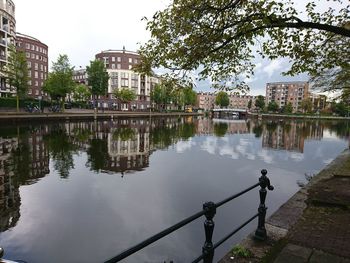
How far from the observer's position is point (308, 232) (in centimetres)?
579

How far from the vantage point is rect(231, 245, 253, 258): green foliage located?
4805 mm

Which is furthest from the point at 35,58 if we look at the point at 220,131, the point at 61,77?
the point at 220,131

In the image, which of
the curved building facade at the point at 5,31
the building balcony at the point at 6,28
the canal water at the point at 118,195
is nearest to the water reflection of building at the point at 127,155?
the canal water at the point at 118,195

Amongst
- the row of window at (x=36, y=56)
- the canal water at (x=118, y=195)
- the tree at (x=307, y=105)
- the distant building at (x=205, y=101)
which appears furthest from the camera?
the distant building at (x=205, y=101)

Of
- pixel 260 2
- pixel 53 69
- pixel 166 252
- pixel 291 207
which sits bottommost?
pixel 166 252

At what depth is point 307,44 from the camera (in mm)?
8586

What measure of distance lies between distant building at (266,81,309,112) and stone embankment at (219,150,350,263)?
156284 millimetres

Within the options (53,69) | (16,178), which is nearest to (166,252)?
(16,178)

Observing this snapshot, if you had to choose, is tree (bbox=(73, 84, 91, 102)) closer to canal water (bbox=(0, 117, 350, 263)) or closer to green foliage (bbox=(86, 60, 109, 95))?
green foliage (bbox=(86, 60, 109, 95))

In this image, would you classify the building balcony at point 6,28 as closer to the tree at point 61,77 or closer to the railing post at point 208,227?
the tree at point 61,77

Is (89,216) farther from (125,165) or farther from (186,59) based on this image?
(125,165)

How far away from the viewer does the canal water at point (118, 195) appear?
7734mm

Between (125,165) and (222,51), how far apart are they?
11894mm

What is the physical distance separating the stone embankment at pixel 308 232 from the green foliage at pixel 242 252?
39mm
